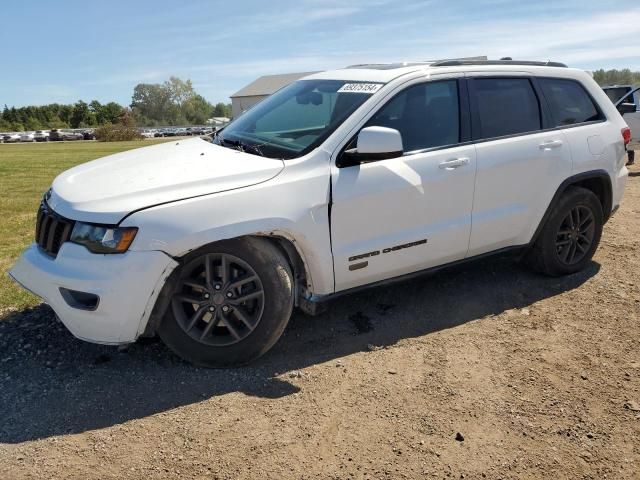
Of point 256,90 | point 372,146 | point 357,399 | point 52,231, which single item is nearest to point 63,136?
point 256,90

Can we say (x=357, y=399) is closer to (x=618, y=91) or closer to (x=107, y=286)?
(x=107, y=286)

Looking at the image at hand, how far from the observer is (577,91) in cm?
500

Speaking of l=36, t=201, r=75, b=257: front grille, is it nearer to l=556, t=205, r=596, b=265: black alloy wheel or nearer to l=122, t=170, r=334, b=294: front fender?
l=122, t=170, r=334, b=294: front fender

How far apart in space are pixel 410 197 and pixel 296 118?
1108 mm

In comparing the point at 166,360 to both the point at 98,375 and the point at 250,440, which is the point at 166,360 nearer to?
the point at 98,375

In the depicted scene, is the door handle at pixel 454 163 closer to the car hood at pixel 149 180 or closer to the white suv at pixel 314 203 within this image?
the white suv at pixel 314 203

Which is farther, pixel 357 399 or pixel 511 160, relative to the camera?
pixel 511 160

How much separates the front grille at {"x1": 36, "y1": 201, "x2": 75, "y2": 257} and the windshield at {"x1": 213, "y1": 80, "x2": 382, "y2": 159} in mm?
1298

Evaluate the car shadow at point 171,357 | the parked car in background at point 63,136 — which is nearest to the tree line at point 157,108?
the parked car in background at point 63,136

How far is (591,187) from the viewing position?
5.13 m

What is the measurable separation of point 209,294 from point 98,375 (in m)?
0.89

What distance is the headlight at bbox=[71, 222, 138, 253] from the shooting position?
121 inches

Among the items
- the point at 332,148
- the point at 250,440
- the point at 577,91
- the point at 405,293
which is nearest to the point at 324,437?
the point at 250,440

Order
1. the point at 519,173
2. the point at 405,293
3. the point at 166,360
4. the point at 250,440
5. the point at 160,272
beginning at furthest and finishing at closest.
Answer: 1. the point at 405,293
2. the point at 519,173
3. the point at 166,360
4. the point at 160,272
5. the point at 250,440
